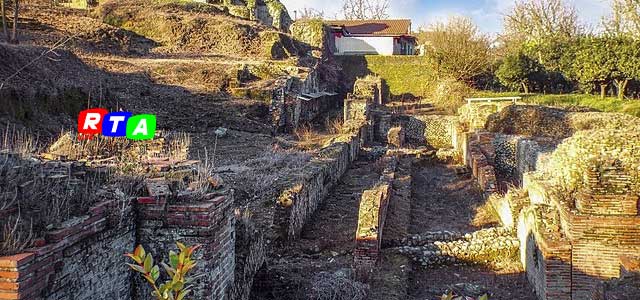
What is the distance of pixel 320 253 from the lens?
945 centimetres

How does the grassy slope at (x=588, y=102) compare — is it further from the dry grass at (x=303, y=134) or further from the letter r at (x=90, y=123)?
the letter r at (x=90, y=123)

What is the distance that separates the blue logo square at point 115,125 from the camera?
29.5 feet

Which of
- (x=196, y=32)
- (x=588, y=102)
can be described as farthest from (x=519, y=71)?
(x=196, y=32)

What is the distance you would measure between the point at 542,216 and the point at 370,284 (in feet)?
9.78

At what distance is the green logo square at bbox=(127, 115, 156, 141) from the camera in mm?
8926

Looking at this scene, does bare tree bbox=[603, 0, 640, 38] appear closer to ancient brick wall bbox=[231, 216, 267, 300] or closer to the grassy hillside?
the grassy hillside

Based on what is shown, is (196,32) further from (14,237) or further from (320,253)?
(14,237)

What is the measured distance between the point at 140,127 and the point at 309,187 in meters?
3.97

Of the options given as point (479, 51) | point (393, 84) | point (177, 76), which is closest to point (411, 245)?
point (177, 76)

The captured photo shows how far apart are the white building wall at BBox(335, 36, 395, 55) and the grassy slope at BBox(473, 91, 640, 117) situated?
775 inches

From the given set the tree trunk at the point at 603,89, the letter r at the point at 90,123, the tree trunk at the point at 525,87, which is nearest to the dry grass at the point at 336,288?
the letter r at the point at 90,123

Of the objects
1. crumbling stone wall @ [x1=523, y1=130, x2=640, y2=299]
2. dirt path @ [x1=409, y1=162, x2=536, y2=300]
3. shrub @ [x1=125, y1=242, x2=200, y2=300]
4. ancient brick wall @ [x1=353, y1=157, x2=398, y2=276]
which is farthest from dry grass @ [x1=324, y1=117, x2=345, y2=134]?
shrub @ [x1=125, y1=242, x2=200, y2=300]

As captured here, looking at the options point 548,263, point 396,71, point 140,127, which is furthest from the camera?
point 396,71

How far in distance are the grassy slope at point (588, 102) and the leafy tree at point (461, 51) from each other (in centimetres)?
256
